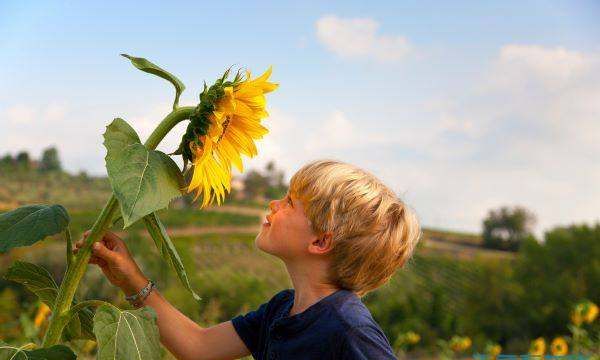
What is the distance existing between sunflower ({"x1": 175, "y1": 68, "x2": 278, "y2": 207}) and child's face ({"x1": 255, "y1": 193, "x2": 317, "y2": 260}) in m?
0.19

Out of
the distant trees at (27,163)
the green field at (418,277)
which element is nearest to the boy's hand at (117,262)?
the green field at (418,277)

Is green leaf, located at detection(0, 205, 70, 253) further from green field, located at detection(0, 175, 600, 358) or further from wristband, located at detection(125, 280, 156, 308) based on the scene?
green field, located at detection(0, 175, 600, 358)

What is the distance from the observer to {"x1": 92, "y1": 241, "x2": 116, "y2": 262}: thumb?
4.87 feet

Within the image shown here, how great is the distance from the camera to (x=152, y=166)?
1.25 meters

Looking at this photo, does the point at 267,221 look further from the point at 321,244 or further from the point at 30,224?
the point at 30,224

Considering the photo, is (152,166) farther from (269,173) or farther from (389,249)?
(269,173)

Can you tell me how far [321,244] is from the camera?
163 cm

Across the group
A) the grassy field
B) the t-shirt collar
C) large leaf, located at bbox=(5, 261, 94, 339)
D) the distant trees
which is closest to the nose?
the t-shirt collar

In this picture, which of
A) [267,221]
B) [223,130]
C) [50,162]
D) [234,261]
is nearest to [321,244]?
[267,221]

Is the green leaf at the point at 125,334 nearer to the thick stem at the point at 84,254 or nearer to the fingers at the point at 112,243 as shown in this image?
the thick stem at the point at 84,254

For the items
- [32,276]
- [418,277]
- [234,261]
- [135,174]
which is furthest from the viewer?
[418,277]

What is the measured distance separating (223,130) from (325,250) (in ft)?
1.22

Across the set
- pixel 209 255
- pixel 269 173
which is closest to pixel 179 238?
pixel 209 255

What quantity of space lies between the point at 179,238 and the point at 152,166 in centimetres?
5162
